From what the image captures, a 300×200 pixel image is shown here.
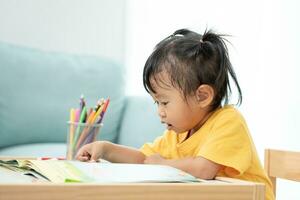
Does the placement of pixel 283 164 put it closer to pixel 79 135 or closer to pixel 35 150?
pixel 79 135

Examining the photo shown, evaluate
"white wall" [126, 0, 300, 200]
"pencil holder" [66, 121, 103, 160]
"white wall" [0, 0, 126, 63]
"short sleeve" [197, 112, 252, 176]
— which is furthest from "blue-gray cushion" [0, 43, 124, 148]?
"short sleeve" [197, 112, 252, 176]

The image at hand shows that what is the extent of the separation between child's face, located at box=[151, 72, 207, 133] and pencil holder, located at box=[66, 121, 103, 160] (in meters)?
0.18

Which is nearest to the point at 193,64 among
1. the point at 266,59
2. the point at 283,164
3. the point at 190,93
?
the point at 190,93

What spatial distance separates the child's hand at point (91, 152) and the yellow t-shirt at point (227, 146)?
15 cm

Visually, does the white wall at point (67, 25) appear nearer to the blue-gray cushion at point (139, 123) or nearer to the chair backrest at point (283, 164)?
the blue-gray cushion at point (139, 123)

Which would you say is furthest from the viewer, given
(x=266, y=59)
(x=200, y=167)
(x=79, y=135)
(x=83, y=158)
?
(x=266, y=59)

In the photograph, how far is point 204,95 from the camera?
1019mm

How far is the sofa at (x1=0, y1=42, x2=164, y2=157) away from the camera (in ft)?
6.82

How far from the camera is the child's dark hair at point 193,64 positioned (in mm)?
1003

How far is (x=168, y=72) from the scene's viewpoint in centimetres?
101

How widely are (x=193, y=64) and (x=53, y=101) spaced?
1265 mm

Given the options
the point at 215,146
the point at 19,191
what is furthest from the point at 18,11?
the point at 19,191

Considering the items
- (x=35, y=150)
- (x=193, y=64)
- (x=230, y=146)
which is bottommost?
(x=35, y=150)

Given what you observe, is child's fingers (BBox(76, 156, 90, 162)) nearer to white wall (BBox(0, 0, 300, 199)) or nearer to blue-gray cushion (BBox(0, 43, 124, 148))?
white wall (BBox(0, 0, 300, 199))
